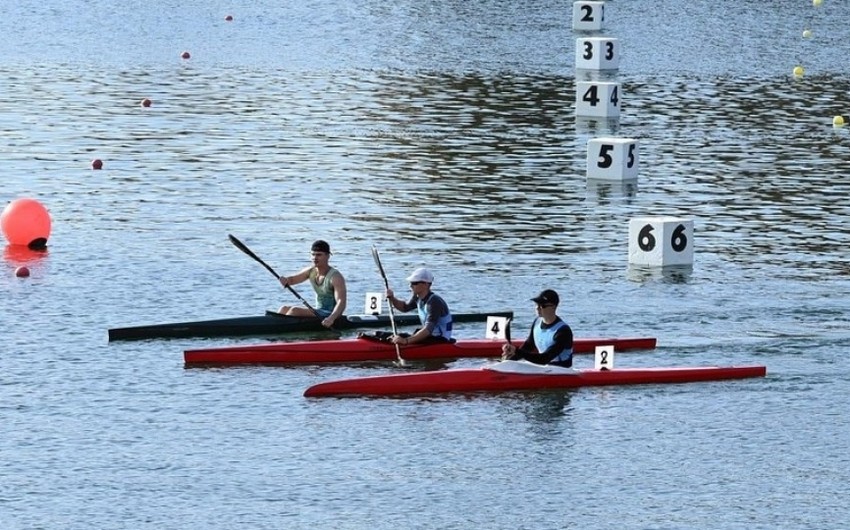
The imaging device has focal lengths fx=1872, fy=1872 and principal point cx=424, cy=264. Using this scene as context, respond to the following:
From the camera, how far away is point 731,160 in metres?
41.8

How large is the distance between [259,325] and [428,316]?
8.42 feet

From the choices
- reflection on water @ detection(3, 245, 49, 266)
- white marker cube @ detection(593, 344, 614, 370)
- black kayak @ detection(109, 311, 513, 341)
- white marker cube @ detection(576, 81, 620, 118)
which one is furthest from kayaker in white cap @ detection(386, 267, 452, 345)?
white marker cube @ detection(576, 81, 620, 118)

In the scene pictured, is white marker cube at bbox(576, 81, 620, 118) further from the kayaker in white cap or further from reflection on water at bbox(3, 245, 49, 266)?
the kayaker in white cap

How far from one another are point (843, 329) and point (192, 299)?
933 centimetres

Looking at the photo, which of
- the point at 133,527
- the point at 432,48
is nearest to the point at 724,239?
the point at 133,527

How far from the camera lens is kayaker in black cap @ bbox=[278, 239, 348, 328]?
25.6 meters

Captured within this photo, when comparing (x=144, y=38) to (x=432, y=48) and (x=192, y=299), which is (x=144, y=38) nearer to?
(x=432, y=48)

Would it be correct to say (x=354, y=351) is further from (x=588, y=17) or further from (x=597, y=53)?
(x=588, y=17)

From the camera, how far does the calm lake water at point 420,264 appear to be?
1859 cm

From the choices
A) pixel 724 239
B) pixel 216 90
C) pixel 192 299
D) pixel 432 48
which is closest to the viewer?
pixel 192 299

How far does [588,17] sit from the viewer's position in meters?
69.8

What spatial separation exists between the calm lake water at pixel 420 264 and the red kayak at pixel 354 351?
0.81 ft

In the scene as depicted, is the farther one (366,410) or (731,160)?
(731,160)

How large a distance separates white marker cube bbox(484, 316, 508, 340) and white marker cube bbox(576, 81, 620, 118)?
78.6 feet
